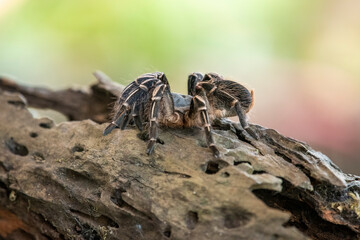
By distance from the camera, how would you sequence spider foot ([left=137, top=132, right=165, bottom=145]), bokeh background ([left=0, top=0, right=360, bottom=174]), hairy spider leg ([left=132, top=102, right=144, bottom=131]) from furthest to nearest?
bokeh background ([left=0, top=0, right=360, bottom=174]) → hairy spider leg ([left=132, top=102, right=144, bottom=131]) → spider foot ([left=137, top=132, right=165, bottom=145])

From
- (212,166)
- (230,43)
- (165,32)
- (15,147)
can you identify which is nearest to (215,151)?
(212,166)

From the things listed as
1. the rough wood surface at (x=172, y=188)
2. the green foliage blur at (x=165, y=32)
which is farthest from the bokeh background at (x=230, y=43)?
the rough wood surface at (x=172, y=188)

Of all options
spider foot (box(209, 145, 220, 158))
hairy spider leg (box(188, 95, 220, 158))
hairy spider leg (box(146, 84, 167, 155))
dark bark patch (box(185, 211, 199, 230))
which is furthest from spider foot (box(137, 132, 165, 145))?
dark bark patch (box(185, 211, 199, 230))

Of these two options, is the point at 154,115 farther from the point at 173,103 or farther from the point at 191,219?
the point at 191,219

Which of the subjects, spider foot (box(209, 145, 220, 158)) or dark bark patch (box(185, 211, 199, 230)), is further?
spider foot (box(209, 145, 220, 158))

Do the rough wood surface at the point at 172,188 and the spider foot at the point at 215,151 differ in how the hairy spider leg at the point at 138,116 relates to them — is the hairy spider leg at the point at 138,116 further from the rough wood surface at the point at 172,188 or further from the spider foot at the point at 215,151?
the spider foot at the point at 215,151

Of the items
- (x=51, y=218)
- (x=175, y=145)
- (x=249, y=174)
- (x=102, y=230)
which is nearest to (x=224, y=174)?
(x=249, y=174)

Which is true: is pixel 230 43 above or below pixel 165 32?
above

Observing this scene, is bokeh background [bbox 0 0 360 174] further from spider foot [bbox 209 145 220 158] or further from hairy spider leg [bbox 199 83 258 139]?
spider foot [bbox 209 145 220 158]
